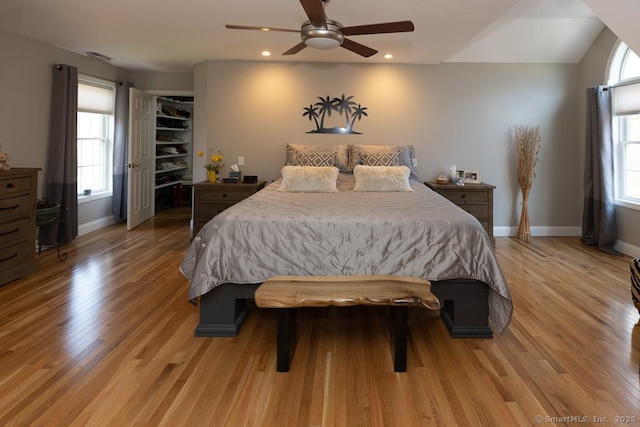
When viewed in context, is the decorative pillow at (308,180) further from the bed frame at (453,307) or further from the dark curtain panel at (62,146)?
the dark curtain panel at (62,146)

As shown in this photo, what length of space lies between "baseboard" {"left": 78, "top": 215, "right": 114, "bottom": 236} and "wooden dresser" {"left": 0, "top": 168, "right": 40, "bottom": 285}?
1.83m

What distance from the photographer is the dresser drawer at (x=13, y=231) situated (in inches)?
140

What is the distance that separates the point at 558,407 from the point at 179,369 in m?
1.84

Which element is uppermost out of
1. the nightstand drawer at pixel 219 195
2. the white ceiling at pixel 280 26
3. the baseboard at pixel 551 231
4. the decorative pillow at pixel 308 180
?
the white ceiling at pixel 280 26

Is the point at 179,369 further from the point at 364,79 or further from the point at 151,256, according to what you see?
the point at 364,79

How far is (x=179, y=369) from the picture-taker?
224cm

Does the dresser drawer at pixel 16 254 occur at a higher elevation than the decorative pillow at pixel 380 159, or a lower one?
lower

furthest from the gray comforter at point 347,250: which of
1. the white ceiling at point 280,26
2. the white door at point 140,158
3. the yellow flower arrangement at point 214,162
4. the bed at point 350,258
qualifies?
the white door at point 140,158

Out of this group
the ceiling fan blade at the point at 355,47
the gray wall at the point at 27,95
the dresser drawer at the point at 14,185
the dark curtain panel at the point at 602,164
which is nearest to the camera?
the ceiling fan blade at the point at 355,47

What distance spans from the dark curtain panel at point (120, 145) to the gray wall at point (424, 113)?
1392 millimetres

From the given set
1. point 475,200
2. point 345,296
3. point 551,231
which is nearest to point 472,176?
point 475,200

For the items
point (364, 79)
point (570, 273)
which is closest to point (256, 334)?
point (570, 273)

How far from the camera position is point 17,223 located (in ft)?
12.2

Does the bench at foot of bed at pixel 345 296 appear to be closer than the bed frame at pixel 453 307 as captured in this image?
Yes
